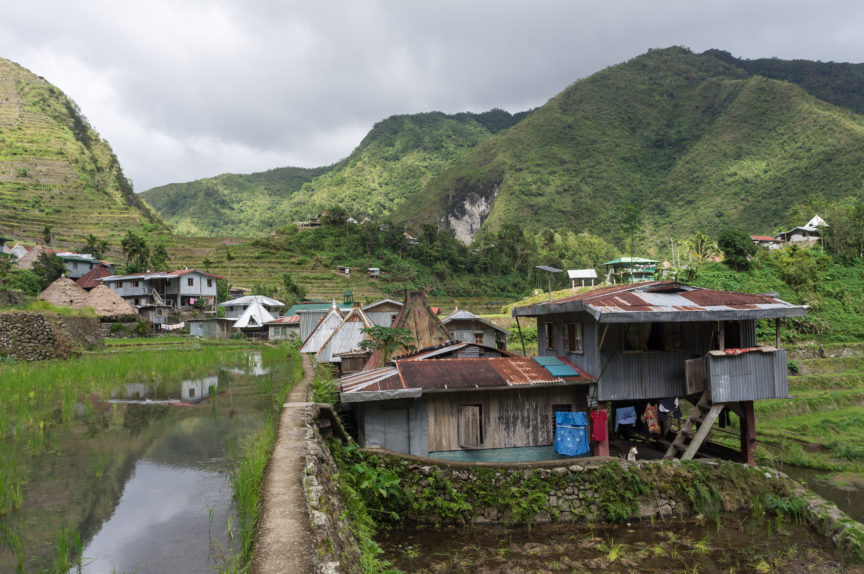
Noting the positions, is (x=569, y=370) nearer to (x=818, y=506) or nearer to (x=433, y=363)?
(x=433, y=363)

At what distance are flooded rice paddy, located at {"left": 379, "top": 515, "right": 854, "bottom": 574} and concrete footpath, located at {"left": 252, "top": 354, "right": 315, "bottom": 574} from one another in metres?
2.73

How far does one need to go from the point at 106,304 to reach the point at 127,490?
36690 mm

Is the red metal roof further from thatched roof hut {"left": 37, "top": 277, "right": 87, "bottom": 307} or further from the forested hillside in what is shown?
the forested hillside

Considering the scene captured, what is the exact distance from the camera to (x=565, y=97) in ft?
522

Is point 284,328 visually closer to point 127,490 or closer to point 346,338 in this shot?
point 346,338

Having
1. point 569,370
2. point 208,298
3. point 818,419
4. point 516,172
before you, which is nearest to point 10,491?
point 569,370

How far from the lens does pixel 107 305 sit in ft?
118

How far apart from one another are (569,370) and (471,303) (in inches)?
1946

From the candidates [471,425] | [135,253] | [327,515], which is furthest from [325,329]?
[135,253]

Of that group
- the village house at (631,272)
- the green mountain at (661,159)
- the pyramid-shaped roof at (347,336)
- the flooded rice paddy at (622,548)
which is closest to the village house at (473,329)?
the pyramid-shaped roof at (347,336)

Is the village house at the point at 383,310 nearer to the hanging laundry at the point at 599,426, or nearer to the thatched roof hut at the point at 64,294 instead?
the hanging laundry at the point at 599,426

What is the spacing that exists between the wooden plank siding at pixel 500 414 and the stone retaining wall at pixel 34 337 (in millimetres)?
17384

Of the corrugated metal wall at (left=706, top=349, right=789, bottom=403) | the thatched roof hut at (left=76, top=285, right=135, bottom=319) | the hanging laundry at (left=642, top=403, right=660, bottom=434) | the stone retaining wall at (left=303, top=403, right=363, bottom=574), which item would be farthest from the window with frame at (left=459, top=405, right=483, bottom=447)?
the thatched roof hut at (left=76, top=285, right=135, bottom=319)

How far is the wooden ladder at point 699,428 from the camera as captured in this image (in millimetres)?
10867
